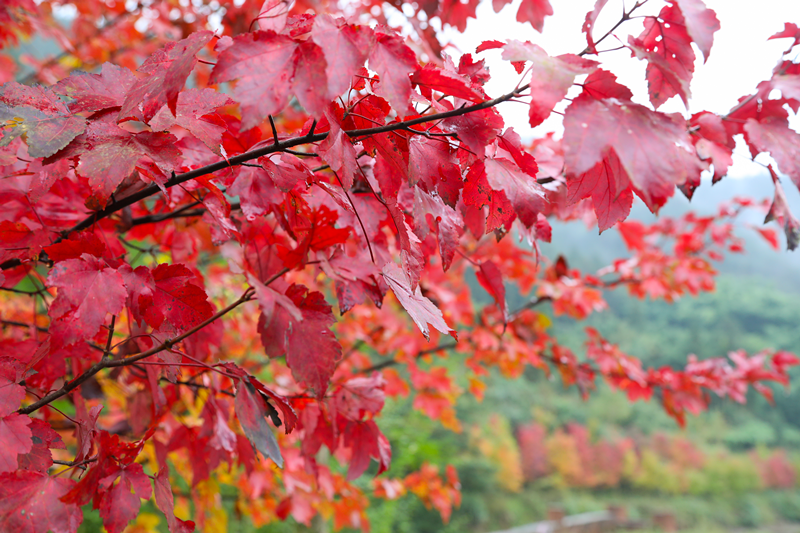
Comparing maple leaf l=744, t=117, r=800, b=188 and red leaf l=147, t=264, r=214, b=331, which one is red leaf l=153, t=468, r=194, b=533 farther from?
maple leaf l=744, t=117, r=800, b=188

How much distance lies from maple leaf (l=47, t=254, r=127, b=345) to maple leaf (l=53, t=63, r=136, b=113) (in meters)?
0.20

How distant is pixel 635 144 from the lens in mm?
435

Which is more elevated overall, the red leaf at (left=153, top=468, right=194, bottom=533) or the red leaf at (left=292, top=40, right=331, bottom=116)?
the red leaf at (left=292, top=40, right=331, bottom=116)

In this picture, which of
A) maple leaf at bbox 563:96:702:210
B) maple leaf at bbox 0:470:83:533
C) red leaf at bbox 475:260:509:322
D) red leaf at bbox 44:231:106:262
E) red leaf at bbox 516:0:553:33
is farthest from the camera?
red leaf at bbox 516:0:553:33

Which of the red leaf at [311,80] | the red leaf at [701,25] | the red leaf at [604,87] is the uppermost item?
the red leaf at [311,80]

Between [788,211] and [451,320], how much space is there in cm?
177

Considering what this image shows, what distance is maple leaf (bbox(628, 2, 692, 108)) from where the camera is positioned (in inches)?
20.3

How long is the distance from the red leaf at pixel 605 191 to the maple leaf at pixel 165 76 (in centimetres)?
46

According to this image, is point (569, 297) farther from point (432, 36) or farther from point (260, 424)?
point (260, 424)

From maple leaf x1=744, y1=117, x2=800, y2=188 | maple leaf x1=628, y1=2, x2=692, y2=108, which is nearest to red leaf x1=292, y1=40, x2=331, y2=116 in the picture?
maple leaf x1=628, y1=2, x2=692, y2=108

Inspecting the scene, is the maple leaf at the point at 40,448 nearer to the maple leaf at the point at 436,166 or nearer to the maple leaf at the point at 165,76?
the maple leaf at the point at 165,76

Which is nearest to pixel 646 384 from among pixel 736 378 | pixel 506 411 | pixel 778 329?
pixel 736 378

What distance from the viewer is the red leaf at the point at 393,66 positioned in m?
0.47

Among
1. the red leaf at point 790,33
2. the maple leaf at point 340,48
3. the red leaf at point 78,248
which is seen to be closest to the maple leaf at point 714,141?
the red leaf at point 790,33
